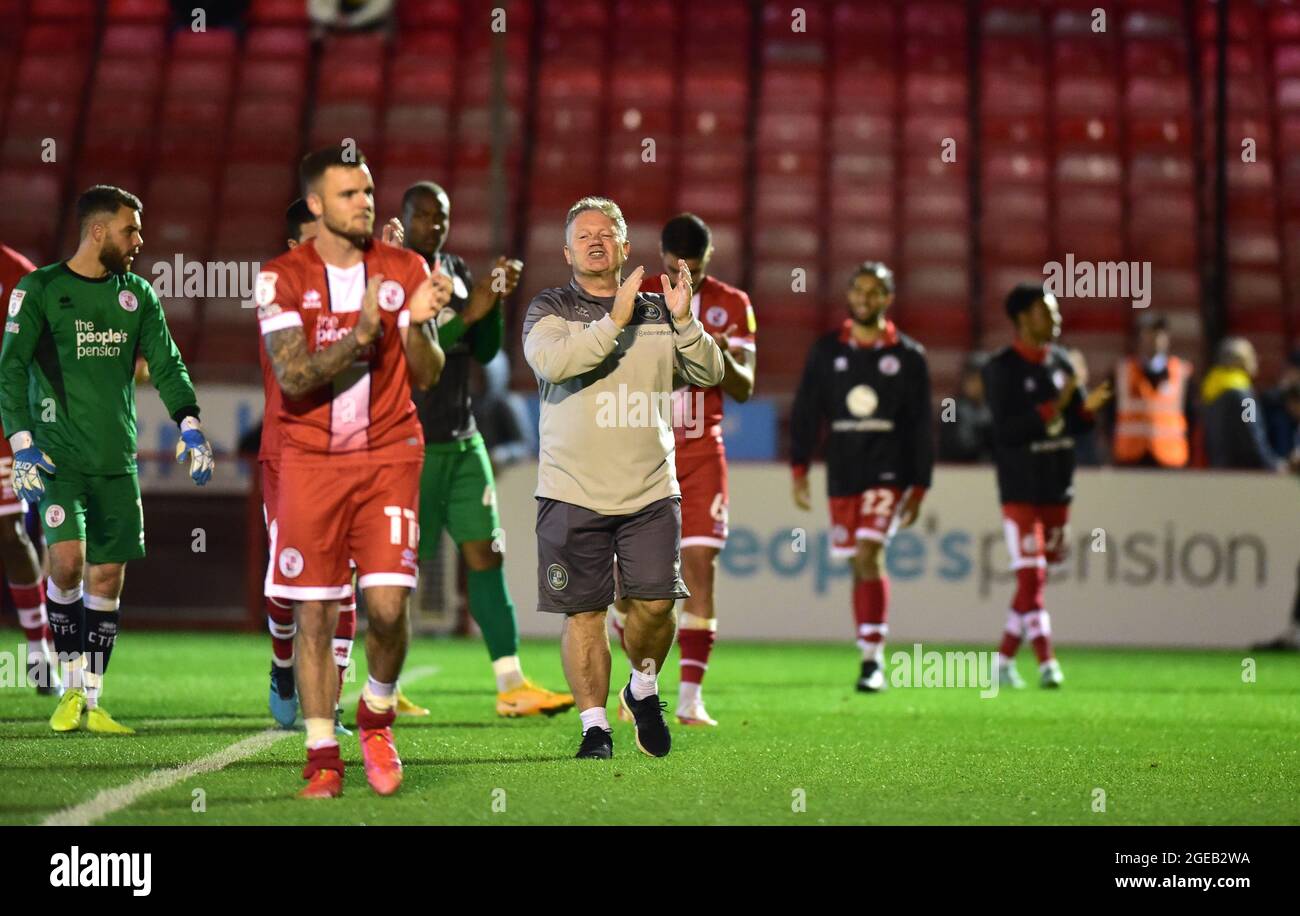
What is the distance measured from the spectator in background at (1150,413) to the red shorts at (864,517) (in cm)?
524

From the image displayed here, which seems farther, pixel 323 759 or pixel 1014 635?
pixel 1014 635

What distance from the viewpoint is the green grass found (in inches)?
206

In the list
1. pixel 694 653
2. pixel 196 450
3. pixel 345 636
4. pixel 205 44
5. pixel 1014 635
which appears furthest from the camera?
pixel 205 44

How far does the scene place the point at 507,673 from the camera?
816 centimetres

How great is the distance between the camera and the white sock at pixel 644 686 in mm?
6578

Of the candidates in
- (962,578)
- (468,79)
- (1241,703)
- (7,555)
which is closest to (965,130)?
(468,79)

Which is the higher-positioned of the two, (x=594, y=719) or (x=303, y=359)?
(x=303, y=359)

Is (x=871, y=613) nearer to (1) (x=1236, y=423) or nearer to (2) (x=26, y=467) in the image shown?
(2) (x=26, y=467)

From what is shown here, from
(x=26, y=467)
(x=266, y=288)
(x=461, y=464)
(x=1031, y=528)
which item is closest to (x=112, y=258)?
(x=26, y=467)

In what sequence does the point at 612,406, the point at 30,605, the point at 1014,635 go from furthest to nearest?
the point at 1014,635 → the point at 30,605 → the point at 612,406

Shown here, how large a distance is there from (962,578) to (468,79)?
31.7 feet

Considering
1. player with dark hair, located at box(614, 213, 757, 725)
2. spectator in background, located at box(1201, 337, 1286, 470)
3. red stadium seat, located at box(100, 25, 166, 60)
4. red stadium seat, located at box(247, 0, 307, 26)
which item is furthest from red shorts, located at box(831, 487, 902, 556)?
red stadium seat, located at box(100, 25, 166, 60)

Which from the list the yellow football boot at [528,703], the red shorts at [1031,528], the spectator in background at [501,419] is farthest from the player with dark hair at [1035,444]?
the spectator in background at [501,419]

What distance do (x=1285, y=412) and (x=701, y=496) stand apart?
8249mm
